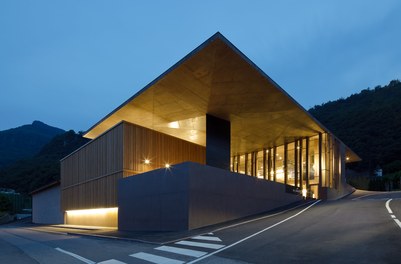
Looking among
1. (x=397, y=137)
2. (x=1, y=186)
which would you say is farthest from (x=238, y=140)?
(x=1, y=186)

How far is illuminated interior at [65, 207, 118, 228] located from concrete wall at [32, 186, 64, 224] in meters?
3.68

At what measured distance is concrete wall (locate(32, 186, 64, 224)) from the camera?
140ft

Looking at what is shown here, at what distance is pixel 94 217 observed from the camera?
99.1 feet

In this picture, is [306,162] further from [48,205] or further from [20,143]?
[20,143]

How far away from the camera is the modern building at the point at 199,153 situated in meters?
17.7

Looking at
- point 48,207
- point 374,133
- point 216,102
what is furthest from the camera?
point 374,133

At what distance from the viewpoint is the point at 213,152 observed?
84.5 feet

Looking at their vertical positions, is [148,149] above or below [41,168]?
above

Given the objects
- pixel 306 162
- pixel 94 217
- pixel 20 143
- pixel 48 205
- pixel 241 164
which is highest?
pixel 20 143

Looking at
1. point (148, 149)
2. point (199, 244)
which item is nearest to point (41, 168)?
point (148, 149)

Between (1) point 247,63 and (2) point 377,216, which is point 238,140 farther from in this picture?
(2) point 377,216

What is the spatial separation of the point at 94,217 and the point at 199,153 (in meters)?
9.36

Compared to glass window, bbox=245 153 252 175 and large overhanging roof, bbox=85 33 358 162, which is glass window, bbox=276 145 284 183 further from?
large overhanging roof, bbox=85 33 358 162

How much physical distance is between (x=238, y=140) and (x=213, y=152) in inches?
397
